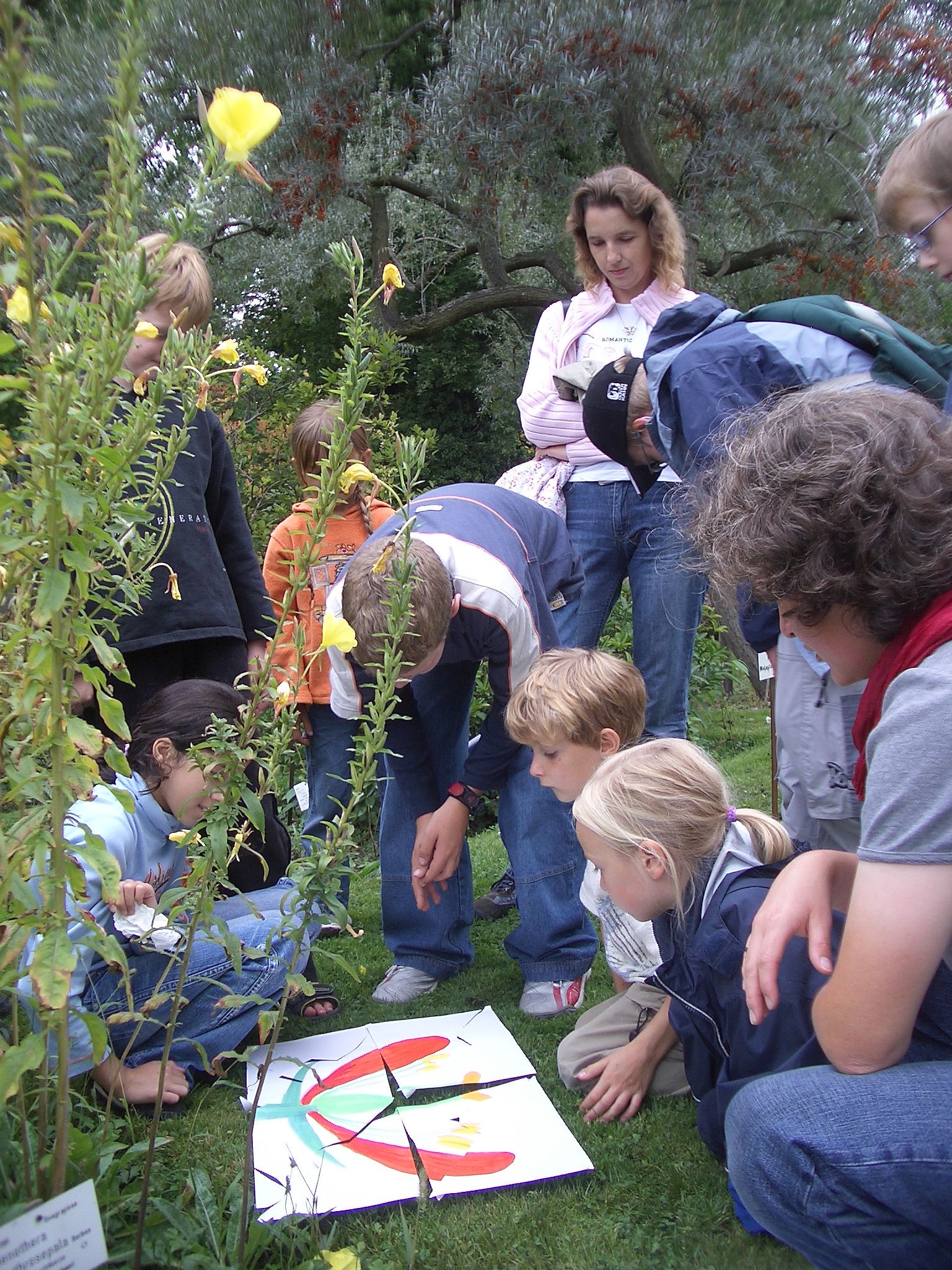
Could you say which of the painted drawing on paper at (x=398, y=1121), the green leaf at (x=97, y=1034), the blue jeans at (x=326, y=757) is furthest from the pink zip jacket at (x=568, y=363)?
the green leaf at (x=97, y=1034)

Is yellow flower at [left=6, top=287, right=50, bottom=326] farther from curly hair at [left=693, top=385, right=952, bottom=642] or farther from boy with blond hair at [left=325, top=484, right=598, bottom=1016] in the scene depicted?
boy with blond hair at [left=325, top=484, right=598, bottom=1016]

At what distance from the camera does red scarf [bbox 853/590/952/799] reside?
120 cm

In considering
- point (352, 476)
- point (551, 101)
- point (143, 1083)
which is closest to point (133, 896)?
point (143, 1083)

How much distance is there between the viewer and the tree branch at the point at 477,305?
765cm

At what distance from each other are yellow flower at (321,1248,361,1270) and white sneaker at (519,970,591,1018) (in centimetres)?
98

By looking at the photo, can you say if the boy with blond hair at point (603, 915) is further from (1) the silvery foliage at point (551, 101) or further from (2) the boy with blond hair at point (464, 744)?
(1) the silvery foliage at point (551, 101)

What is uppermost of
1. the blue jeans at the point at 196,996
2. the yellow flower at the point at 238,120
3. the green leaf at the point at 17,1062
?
the yellow flower at the point at 238,120

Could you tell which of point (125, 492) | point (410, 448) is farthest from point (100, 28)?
point (410, 448)

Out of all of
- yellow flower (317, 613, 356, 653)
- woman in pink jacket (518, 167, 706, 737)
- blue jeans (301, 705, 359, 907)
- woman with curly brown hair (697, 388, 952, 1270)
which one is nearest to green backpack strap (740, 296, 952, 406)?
woman with curly brown hair (697, 388, 952, 1270)

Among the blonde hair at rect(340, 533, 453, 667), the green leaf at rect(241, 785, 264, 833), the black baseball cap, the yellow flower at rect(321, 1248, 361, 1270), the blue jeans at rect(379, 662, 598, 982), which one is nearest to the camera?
the green leaf at rect(241, 785, 264, 833)

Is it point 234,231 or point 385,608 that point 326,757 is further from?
point 234,231

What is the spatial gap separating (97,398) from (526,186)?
5774mm

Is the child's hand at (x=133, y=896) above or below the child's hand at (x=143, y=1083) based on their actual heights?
above

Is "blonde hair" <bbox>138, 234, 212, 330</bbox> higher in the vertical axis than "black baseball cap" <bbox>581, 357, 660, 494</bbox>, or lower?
higher
